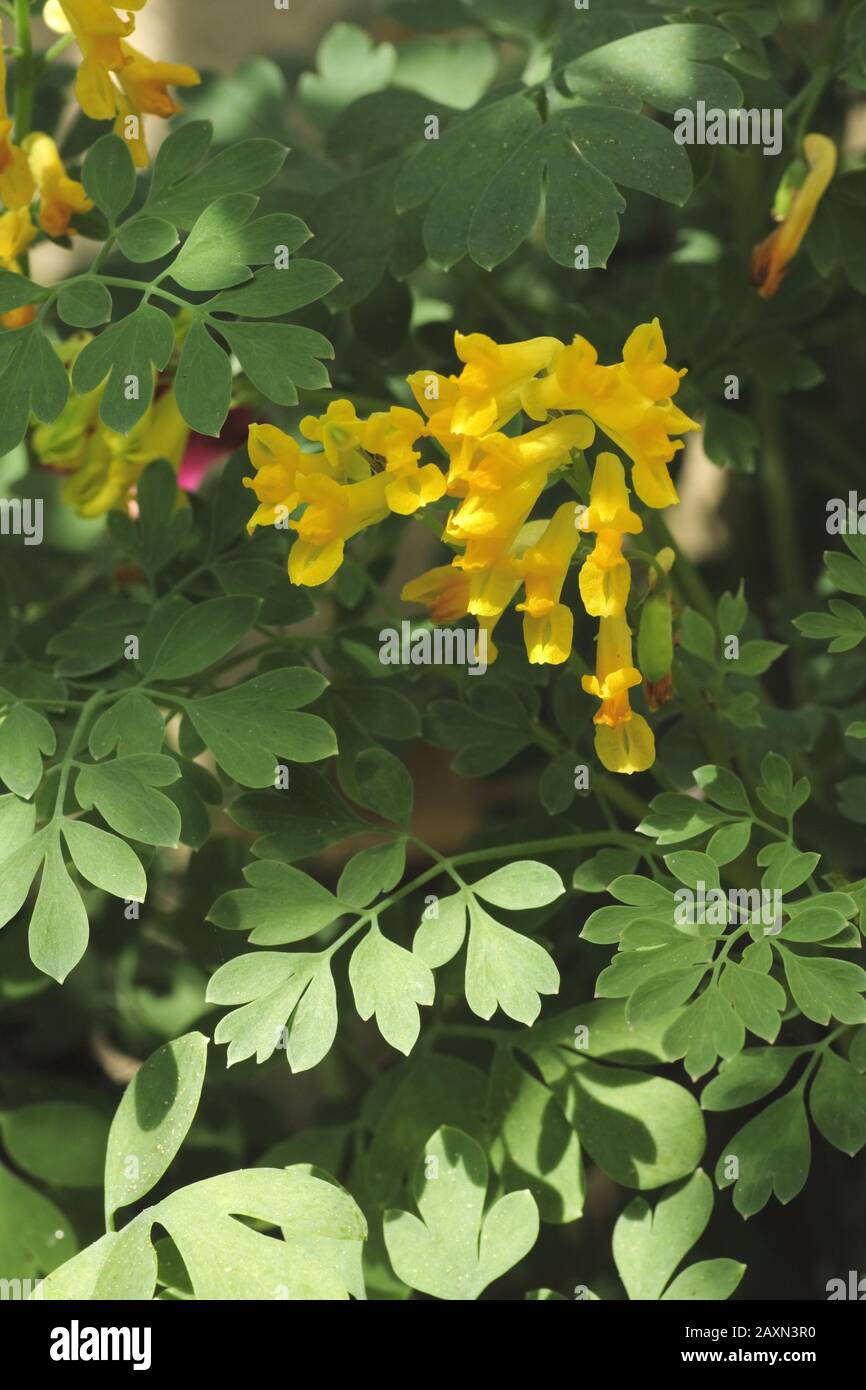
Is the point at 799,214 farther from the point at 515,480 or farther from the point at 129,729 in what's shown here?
the point at 129,729

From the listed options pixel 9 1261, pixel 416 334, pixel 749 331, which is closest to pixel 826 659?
pixel 749 331

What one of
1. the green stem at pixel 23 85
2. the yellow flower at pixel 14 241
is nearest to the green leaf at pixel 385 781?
the yellow flower at pixel 14 241

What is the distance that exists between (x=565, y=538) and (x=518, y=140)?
0.24m

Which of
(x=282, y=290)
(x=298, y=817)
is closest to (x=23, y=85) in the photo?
(x=282, y=290)

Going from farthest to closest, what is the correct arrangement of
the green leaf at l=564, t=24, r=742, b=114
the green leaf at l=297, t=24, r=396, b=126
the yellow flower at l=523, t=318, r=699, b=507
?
1. the green leaf at l=297, t=24, r=396, b=126
2. the green leaf at l=564, t=24, r=742, b=114
3. the yellow flower at l=523, t=318, r=699, b=507

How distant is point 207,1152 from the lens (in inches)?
38.8

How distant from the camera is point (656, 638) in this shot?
69cm

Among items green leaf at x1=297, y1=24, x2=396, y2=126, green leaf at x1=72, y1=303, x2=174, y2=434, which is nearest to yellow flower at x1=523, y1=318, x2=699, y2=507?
green leaf at x1=72, y1=303, x2=174, y2=434

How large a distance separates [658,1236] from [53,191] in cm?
75

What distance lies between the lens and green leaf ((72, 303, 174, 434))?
0.67 metres

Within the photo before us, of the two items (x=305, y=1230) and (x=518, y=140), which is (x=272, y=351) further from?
(x=305, y=1230)

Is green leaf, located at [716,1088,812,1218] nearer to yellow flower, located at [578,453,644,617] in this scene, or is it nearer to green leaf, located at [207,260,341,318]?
yellow flower, located at [578,453,644,617]

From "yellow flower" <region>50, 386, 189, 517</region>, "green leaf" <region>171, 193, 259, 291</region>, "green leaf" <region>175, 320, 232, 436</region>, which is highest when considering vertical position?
"green leaf" <region>171, 193, 259, 291</region>

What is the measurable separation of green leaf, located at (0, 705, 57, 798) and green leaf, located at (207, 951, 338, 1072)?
15 cm
